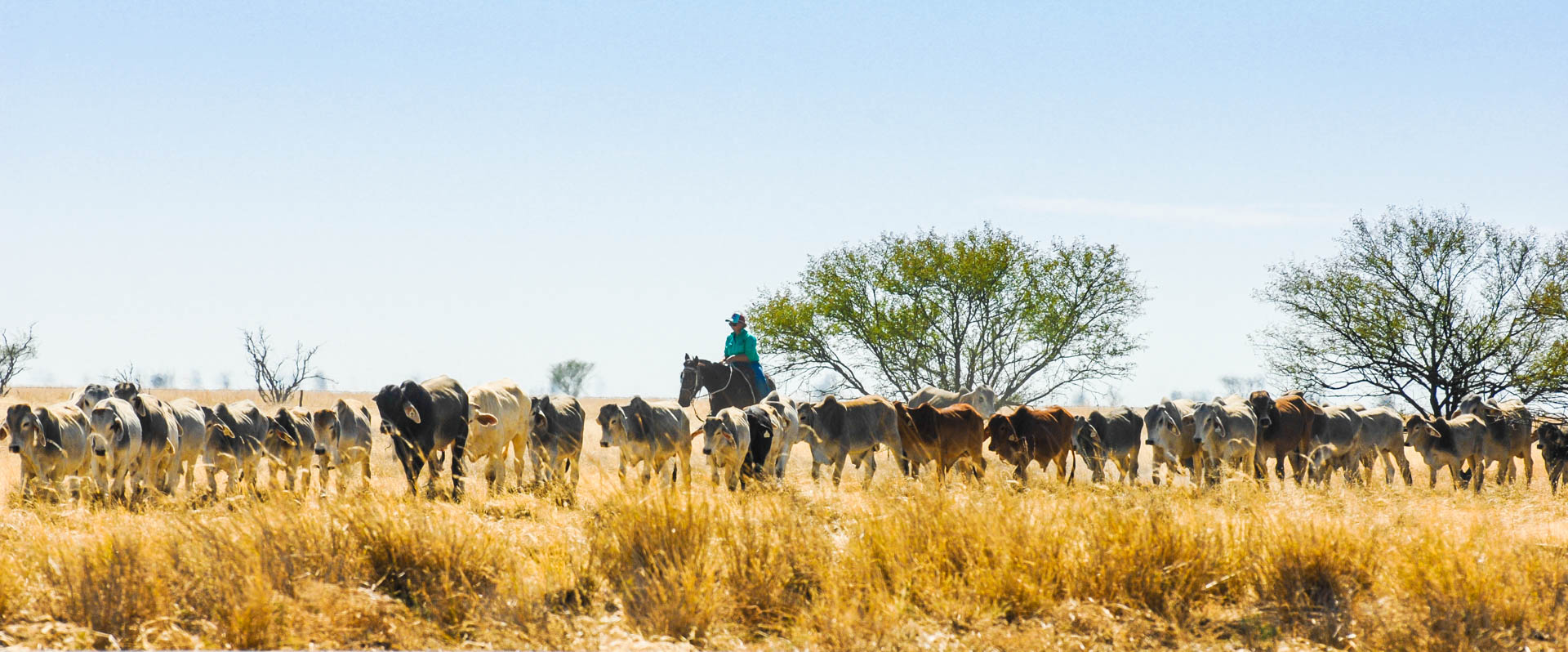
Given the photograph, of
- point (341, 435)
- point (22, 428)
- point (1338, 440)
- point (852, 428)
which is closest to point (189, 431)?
point (341, 435)

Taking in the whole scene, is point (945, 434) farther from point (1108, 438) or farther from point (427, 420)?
point (427, 420)

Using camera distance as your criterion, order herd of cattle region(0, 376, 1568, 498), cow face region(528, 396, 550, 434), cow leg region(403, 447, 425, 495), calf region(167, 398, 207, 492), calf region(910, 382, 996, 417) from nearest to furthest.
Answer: cow leg region(403, 447, 425, 495)
herd of cattle region(0, 376, 1568, 498)
calf region(167, 398, 207, 492)
cow face region(528, 396, 550, 434)
calf region(910, 382, 996, 417)

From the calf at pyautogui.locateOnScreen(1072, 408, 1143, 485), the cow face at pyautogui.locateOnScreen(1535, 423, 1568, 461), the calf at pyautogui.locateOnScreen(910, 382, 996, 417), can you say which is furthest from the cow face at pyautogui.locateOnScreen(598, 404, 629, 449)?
the cow face at pyautogui.locateOnScreen(1535, 423, 1568, 461)

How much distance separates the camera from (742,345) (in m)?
23.3

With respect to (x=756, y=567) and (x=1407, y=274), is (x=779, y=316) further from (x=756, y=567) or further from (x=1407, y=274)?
(x=756, y=567)

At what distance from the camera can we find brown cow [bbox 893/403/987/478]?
15.8 m

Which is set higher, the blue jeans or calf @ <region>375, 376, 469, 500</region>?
the blue jeans

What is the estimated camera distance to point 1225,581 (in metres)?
8.89

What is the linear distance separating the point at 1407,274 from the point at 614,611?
31791mm

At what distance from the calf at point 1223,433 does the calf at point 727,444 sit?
20.4ft

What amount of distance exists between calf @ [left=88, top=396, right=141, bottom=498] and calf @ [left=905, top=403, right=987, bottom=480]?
9576mm

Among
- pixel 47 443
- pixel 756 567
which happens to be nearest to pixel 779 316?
pixel 47 443

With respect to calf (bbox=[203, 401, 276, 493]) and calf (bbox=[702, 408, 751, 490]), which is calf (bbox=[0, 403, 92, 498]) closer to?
calf (bbox=[203, 401, 276, 493])

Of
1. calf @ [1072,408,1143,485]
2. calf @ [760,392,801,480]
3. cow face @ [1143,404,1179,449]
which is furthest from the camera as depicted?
calf @ [1072,408,1143,485]
